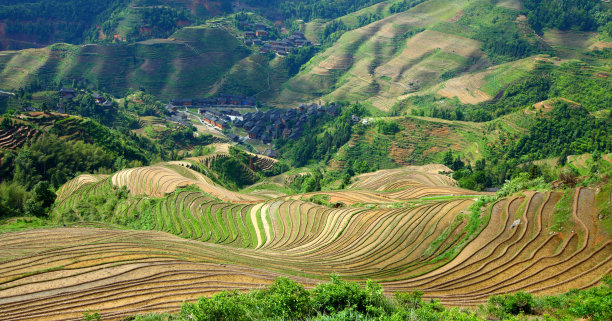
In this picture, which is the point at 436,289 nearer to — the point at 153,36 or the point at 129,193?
the point at 129,193

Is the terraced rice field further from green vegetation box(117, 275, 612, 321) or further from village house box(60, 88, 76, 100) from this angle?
village house box(60, 88, 76, 100)

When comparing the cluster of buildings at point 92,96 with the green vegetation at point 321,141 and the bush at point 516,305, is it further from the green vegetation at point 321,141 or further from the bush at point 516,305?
the bush at point 516,305

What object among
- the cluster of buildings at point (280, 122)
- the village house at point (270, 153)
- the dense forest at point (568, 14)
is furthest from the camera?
the dense forest at point (568, 14)

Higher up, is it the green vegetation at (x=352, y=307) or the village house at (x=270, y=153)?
the green vegetation at (x=352, y=307)

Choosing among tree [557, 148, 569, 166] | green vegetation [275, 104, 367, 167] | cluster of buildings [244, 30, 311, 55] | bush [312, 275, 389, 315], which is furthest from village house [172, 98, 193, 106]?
bush [312, 275, 389, 315]

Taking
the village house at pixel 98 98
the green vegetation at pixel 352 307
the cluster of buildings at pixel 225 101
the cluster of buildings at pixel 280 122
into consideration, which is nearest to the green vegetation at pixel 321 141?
the cluster of buildings at pixel 280 122

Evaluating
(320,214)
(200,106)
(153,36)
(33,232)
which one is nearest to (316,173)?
(320,214)
